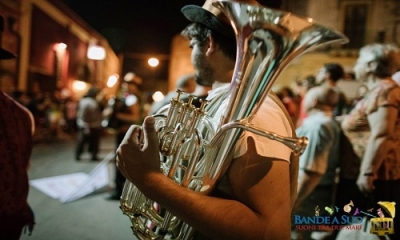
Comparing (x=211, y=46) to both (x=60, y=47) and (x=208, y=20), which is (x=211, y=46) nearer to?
(x=208, y=20)

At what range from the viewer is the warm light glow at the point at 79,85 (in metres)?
14.7

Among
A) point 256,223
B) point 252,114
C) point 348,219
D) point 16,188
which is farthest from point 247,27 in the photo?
point 348,219

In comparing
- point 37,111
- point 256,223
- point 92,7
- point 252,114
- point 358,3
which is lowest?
point 37,111

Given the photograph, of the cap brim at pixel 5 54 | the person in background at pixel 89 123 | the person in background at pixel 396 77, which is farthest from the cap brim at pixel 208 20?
the person in background at pixel 89 123

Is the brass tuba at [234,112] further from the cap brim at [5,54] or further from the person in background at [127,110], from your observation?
the person in background at [127,110]

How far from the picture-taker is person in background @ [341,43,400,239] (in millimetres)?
2396

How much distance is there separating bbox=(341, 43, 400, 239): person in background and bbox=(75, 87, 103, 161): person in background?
6.18m

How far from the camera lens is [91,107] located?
761 cm

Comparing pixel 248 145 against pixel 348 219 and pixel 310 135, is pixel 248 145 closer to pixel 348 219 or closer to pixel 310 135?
pixel 348 219

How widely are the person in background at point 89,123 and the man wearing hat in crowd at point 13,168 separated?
5.96 metres

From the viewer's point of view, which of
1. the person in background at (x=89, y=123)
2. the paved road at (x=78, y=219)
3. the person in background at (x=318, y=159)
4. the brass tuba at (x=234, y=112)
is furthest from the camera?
the person in background at (x=89, y=123)

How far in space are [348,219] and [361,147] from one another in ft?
2.00

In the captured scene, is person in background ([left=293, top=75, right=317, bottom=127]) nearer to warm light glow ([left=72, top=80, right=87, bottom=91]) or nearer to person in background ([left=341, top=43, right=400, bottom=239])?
person in background ([left=341, top=43, right=400, bottom=239])
